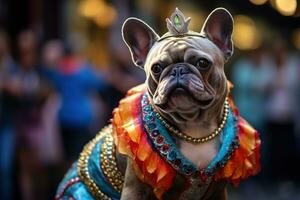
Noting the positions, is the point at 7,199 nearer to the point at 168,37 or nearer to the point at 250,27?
the point at 168,37

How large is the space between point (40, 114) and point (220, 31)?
4.53 m

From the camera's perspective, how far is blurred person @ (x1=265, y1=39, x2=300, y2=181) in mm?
9945

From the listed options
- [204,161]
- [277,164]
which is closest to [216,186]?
[204,161]

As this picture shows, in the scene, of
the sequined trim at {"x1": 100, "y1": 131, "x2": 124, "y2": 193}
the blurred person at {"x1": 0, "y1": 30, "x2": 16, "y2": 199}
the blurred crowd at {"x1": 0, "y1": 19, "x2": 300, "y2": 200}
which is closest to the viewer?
the sequined trim at {"x1": 100, "y1": 131, "x2": 124, "y2": 193}

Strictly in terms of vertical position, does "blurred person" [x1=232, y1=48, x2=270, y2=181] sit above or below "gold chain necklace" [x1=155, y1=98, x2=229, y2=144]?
below

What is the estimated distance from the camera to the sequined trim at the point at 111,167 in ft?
13.5

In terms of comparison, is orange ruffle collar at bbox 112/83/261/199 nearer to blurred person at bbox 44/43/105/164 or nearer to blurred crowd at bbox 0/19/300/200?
blurred crowd at bbox 0/19/300/200

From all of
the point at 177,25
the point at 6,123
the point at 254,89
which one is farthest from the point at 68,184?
the point at 254,89

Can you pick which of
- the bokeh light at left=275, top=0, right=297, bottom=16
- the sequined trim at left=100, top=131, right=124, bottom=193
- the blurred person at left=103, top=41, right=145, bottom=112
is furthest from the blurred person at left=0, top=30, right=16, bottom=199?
the bokeh light at left=275, top=0, right=297, bottom=16

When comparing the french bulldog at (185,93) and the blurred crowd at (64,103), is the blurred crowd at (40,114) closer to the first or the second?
the blurred crowd at (64,103)

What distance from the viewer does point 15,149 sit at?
8.14 metres

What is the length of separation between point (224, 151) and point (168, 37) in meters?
0.56

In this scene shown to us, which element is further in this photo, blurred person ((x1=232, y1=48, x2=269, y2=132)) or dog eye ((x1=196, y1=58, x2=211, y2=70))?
blurred person ((x1=232, y1=48, x2=269, y2=132))

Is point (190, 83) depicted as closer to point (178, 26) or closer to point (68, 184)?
point (178, 26)
